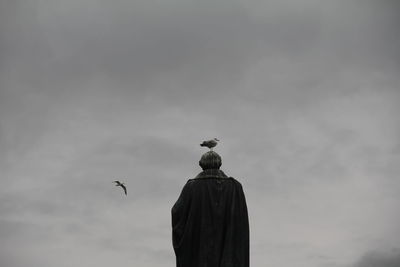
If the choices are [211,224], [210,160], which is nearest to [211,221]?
[211,224]

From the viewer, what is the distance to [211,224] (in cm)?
2200

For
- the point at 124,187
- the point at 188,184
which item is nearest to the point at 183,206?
the point at 188,184

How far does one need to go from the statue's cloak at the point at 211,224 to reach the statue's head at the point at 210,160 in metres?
0.32

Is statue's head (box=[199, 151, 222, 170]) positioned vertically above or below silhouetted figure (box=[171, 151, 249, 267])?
above

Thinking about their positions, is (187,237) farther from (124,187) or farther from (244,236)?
(124,187)

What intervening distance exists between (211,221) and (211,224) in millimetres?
81

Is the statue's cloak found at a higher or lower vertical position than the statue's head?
lower

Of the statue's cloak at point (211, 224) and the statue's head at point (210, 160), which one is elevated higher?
the statue's head at point (210, 160)

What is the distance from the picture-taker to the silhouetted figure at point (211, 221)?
21734 mm

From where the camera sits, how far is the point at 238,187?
73.4 feet

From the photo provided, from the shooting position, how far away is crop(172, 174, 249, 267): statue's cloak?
21719mm

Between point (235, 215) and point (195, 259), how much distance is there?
1556mm

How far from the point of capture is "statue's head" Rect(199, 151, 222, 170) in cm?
2233

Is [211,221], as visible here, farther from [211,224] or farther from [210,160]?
[210,160]
